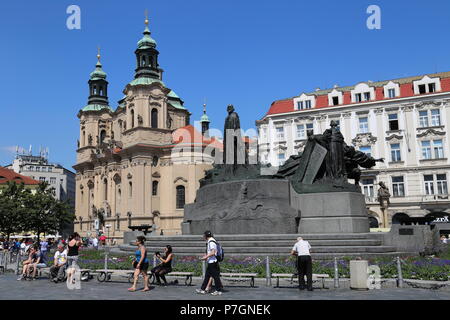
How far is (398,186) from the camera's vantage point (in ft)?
156

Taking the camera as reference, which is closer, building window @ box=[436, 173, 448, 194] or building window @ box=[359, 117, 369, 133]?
building window @ box=[436, 173, 448, 194]

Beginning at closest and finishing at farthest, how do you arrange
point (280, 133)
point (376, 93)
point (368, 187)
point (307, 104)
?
point (368, 187) → point (376, 93) → point (307, 104) → point (280, 133)

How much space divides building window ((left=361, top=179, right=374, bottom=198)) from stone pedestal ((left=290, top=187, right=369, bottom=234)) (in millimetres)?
32087

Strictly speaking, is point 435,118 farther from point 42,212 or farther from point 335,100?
point 42,212

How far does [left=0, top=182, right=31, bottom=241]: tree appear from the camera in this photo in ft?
177

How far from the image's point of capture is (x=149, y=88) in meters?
66.5

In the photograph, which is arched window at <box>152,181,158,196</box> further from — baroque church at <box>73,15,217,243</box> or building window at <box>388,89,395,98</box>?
building window at <box>388,89,395,98</box>

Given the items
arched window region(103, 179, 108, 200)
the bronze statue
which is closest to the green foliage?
arched window region(103, 179, 108, 200)

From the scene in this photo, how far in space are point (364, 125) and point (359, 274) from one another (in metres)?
41.2

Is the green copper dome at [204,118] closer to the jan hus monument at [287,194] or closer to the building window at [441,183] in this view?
the building window at [441,183]

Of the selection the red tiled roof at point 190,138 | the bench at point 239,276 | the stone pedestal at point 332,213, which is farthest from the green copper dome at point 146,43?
the bench at point 239,276

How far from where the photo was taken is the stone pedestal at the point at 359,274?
11312 mm

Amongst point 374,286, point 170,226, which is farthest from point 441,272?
point 170,226

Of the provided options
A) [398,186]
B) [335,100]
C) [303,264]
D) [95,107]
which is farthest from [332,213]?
[95,107]
